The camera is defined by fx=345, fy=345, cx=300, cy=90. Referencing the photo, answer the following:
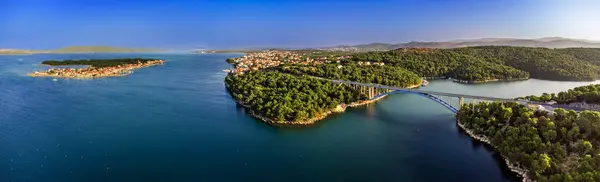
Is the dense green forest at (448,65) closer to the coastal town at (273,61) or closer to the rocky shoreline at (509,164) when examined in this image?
the coastal town at (273,61)

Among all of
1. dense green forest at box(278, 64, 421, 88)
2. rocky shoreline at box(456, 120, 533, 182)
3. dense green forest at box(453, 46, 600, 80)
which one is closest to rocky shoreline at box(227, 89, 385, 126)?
dense green forest at box(278, 64, 421, 88)

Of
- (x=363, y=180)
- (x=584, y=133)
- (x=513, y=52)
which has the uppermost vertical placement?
(x=513, y=52)

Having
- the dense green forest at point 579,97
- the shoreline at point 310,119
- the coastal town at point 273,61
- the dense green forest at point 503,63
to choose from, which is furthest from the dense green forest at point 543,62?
the shoreline at point 310,119

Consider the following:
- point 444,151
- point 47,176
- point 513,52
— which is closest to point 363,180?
point 444,151

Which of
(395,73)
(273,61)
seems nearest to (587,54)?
(395,73)

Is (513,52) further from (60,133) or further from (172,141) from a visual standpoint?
(60,133)

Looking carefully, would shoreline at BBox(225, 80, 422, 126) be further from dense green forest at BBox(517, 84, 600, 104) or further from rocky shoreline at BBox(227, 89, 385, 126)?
dense green forest at BBox(517, 84, 600, 104)
